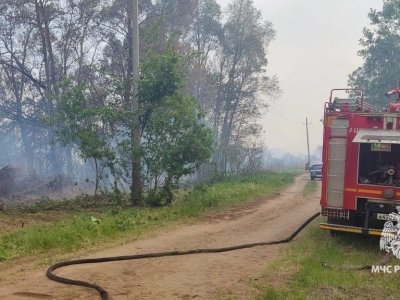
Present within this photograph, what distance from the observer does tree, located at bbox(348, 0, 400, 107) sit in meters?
35.9

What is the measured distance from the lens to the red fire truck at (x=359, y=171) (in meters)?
9.23

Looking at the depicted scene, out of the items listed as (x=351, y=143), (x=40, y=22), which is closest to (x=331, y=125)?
(x=351, y=143)

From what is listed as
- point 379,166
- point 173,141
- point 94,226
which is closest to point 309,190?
point 173,141

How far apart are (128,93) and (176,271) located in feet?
34.1

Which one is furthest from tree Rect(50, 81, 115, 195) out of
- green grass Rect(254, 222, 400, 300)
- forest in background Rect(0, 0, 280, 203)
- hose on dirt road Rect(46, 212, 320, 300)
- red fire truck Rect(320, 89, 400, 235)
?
red fire truck Rect(320, 89, 400, 235)

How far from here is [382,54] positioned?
121ft

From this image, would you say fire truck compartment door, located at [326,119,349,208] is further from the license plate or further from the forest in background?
the forest in background

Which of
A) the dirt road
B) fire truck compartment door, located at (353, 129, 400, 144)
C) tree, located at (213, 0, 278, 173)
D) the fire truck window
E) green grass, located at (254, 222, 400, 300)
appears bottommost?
the dirt road

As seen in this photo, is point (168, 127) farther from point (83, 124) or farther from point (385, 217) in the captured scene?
point (385, 217)

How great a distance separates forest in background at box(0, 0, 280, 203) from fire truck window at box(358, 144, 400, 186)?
268 inches

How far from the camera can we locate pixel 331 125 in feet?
32.0

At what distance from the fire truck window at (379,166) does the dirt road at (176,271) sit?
2303 mm

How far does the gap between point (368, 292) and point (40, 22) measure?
2312cm

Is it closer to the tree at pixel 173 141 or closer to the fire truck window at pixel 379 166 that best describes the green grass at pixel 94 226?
the tree at pixel 173 141
